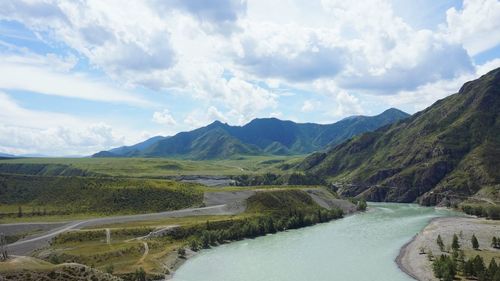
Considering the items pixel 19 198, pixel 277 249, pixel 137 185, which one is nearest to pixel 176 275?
pixel 277 249

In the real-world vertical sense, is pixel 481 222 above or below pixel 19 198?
below

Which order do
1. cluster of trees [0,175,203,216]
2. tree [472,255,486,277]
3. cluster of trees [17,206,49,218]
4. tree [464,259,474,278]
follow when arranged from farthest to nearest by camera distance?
cluster of trees [0,175,203,216] < cluster of trees [17,206,49,218] < tree [464,259,474,278] < tree [472,255,486,277]

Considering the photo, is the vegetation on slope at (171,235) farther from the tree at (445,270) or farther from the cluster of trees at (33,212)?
the tree at (445,270)

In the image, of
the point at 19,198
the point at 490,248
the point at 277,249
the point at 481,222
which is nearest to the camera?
the point at 490,248

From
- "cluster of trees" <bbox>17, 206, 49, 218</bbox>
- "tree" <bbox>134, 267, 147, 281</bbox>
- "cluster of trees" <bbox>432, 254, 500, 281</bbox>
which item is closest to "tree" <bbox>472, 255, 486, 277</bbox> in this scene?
"cluster of trees" <bbox>432, 254, 500, 281</bbox>

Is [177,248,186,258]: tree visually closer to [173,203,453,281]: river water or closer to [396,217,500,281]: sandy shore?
[173,203,453,281]: river water

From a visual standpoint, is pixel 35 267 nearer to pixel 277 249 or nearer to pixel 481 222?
pixel 277 249

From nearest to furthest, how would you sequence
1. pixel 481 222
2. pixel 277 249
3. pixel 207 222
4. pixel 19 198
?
pixel 277 249
pixel 207 222
pixel 481 222
pixel 19 198
